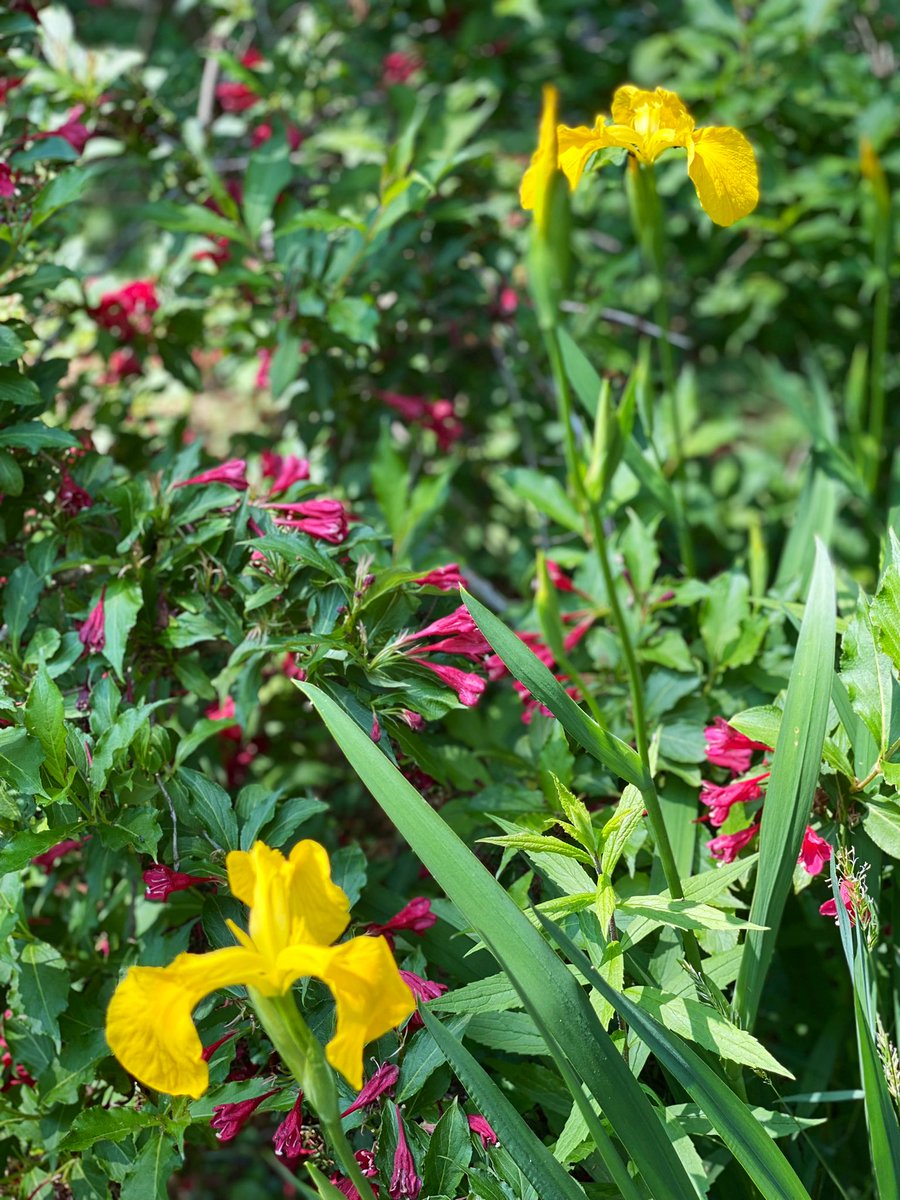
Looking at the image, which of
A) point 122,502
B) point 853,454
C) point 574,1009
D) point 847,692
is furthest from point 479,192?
point 574,1009

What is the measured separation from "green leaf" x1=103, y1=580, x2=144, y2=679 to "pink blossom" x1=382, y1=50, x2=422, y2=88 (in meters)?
1.40

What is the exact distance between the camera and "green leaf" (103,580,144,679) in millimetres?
961

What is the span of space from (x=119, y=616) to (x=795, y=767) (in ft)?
1.98

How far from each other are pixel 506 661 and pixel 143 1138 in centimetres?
52

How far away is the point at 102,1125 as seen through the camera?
84 centimetres

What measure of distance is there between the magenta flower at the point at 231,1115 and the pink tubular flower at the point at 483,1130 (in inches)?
6.3

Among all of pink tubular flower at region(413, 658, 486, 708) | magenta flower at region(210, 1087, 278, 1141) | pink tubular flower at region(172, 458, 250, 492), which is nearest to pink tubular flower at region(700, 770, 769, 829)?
pink tubular flower at region(413, 658, 486, 708)

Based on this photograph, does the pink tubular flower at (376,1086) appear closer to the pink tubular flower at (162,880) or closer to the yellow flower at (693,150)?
the pink tubular flower at (162,880)

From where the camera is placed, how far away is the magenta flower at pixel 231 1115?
80 centimetres

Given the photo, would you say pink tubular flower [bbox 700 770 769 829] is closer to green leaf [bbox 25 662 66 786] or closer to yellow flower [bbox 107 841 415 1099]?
yellow flower [bbox 107 841 415 1099]

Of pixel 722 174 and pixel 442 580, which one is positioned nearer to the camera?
pixel 722 174

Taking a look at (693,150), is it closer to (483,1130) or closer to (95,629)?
(95,629)

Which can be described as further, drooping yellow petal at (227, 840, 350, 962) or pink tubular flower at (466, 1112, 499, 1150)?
pink tubular flower at (466, 1112, 499, 1150)

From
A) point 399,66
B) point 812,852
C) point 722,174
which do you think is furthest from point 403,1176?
point 399,66
